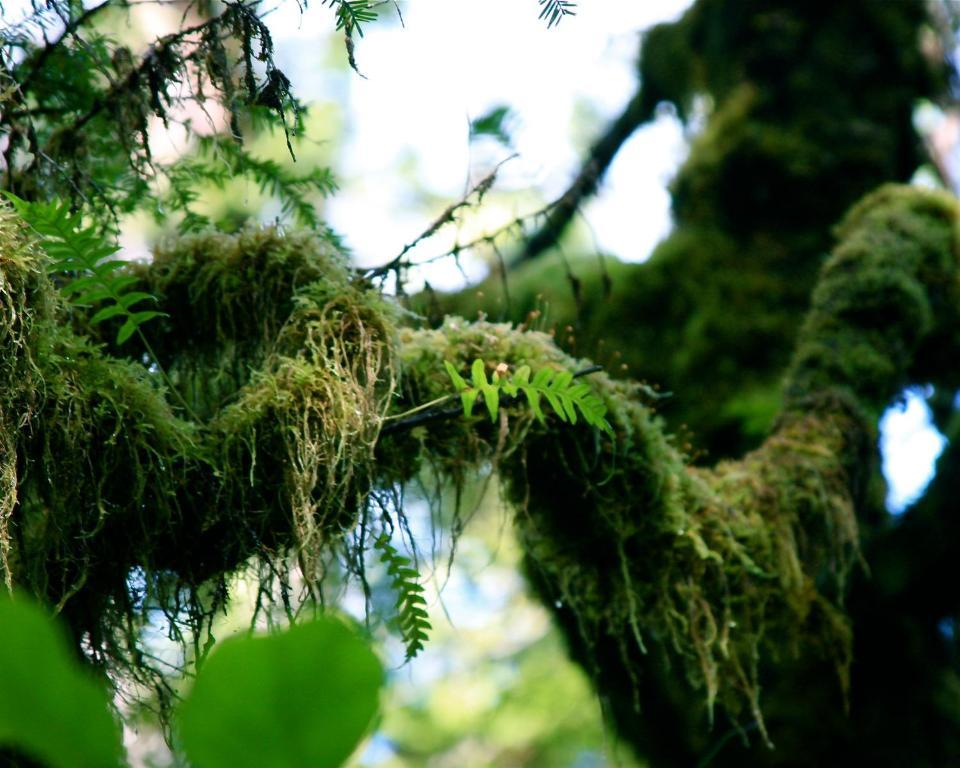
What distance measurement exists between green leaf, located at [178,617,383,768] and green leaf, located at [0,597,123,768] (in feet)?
0.13

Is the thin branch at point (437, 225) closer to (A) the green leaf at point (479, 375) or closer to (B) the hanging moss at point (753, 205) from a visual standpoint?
(A) the green leaf at point (479, 375)

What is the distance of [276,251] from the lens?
1.94 meters

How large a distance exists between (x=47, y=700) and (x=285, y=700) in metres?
0.11

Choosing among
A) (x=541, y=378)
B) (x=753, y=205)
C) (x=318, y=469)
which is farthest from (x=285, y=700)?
(x=753, y=205)

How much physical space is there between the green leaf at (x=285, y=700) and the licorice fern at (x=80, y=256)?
50.7 inches

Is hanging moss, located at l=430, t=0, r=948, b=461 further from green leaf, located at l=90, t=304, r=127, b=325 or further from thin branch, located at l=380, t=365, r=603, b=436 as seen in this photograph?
green leaf, located at l=90, t=304, r=127, b=325

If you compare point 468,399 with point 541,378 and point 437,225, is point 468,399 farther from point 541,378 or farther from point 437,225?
point 437,225

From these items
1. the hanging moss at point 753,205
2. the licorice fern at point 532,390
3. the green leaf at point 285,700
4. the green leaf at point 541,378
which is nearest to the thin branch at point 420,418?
the licorice fern at point 532,390

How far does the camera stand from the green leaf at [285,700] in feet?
1.43

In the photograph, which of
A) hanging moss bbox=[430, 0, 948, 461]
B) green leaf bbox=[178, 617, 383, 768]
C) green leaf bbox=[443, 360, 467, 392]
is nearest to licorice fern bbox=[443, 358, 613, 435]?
green leaf bbox=[443, 360, 467, 392]

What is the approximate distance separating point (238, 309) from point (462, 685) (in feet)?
21.5

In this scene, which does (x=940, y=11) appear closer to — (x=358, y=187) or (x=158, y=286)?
(x=158, y=286)

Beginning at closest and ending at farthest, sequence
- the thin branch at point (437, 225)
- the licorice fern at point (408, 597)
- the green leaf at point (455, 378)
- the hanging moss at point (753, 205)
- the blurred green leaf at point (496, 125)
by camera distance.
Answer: the green leaf at point (455, 378) → the licorice fern at point (408, 597) → the thin branch at point (437, 225) → the blurred green leaf at point (496, 125) → the hanging moss at point (753, 205)

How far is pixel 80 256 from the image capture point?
65.1 inches
